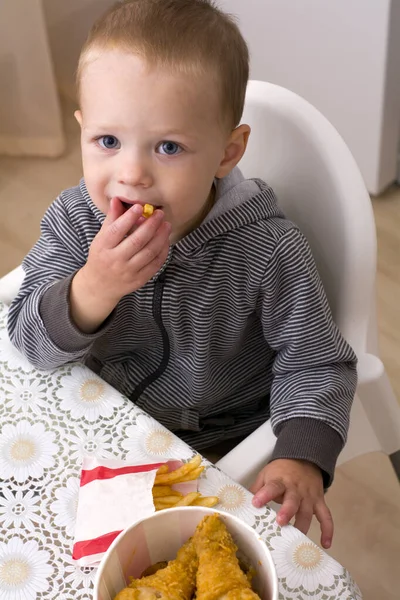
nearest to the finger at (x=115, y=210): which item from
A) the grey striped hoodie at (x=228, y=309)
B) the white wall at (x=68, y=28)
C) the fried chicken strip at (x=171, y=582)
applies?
the grey striped hoodie at (x=228, y=309)

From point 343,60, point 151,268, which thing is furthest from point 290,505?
point 343,60

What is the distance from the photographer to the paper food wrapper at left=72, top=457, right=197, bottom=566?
588 mm

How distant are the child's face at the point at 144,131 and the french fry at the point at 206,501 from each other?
273 millimetres

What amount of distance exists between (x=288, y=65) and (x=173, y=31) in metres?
1.16

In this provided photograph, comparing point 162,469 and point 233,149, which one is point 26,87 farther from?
point 162,469

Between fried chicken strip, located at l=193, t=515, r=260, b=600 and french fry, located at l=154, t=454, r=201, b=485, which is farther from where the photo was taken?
french fry, located at l=154, t=454, r=201, b=485

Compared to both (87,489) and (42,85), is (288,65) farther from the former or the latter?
(87,489)

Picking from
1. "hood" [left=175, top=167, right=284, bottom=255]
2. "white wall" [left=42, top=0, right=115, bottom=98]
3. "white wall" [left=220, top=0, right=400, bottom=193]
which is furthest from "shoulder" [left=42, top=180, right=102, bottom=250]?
"white wall" [left=42, top=0, right=115, bottom=98]

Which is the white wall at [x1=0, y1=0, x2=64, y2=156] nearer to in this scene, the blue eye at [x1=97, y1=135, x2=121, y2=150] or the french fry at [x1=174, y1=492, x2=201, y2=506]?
the blue eye at [x1=97, y1=135, x2=121, y2=150]

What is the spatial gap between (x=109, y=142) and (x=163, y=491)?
1.05ft

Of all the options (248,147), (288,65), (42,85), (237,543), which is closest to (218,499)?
(237,543)

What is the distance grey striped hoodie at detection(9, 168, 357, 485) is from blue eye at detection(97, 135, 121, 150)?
5.7 inches

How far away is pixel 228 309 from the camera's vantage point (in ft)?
2.93

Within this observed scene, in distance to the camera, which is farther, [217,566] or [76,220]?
[76,220]
